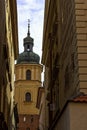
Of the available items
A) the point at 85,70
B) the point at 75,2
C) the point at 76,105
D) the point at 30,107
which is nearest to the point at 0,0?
the point at 75,2

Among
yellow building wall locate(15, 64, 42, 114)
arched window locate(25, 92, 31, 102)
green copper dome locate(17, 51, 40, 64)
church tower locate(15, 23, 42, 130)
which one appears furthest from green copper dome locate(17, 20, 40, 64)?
arched window locate(25, 92, 31, 102)

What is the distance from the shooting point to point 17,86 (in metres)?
85.3

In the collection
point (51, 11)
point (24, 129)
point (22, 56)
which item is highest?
point (51, 11)

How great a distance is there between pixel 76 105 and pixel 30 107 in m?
72.0

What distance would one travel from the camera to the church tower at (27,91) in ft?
276

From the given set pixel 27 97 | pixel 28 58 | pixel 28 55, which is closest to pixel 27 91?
pixel 27 97

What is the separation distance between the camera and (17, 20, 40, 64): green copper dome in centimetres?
8947

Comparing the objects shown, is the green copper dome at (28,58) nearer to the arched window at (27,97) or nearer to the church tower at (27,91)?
the church tower at (27,91)

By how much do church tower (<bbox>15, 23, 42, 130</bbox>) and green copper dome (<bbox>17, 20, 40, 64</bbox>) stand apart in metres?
0.87

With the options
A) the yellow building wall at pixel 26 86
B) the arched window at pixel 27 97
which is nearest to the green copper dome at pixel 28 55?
the yellow building wall at pixel 26 86

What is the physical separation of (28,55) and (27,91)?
31.4ft

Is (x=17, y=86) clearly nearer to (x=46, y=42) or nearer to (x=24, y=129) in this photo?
(x=24, y=129)

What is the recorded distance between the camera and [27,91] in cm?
8506

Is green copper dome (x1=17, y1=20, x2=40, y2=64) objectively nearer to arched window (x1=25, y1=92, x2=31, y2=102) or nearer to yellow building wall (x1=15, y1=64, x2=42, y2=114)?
yellow building wall (x1=15, y1=64, x2=42, y2=114)
